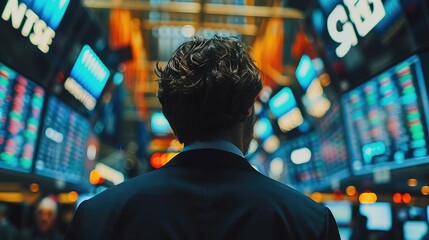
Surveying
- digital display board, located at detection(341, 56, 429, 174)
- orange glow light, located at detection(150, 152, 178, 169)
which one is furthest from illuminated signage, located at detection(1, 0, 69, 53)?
orange glow light, located at detection(150, 152, 178, 169)

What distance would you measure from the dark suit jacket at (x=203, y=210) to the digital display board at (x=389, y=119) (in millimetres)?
2018

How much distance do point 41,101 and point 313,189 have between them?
3408mm

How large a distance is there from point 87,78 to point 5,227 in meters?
1.38

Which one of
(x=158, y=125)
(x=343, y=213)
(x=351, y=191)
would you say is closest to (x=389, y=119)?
(x=343, y=213)

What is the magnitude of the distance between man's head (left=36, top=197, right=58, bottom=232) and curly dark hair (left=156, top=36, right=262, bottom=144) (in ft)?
11.7

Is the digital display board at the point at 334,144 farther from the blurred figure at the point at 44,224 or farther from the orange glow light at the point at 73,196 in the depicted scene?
the orange glow light at the point at 73,196

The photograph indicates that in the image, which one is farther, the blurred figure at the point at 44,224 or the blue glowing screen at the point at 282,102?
the blue glowing screen at the point at 282,102

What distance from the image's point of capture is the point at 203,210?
0.94 meters

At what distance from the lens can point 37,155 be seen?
361 cm

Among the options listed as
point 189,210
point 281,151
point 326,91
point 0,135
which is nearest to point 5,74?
point 0,135

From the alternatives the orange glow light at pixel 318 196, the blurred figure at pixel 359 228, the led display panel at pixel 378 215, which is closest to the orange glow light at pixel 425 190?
the led display panel at pixel 378 215

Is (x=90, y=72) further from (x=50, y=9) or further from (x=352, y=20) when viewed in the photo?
(x=352, y=20)

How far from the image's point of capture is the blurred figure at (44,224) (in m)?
4.20

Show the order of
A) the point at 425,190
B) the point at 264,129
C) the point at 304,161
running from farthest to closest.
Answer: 1. the point at 264,129
2. the point at 304,161
3. the point at 425,190
